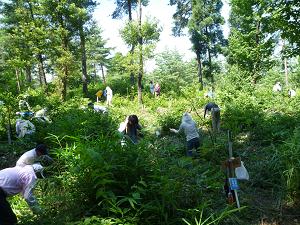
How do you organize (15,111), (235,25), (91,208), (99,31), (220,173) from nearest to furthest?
(91,208) < (220,173) < (15,111) < (235,25) < (99,31)

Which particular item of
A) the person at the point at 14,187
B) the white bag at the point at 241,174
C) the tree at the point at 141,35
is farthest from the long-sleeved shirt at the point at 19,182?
the tree at the point at 141,35

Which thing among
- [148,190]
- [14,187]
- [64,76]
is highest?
[64,76]

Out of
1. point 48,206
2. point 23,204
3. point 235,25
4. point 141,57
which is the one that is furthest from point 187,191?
point 235,25

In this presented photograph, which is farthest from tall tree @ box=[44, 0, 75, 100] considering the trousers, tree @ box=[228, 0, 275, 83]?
the trousers

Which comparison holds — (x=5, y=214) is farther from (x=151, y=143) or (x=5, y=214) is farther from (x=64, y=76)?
(x=64, y=76)

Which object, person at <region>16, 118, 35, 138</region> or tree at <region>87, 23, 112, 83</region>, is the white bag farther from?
tree at <region>87, 23, 112, 83</region>

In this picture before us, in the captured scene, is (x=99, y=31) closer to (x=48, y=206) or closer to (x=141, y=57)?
(x=141, y=57)

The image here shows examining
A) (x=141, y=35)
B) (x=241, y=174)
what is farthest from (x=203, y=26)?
(x=241, y=174)

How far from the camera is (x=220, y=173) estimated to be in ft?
23.8

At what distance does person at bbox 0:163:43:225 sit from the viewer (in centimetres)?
514

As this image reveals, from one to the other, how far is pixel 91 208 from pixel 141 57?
1723cm

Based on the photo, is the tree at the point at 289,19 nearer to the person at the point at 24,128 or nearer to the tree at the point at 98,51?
the person at the point at 24,128

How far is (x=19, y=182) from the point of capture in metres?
5.49

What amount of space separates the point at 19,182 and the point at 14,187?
0.10 metres
